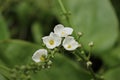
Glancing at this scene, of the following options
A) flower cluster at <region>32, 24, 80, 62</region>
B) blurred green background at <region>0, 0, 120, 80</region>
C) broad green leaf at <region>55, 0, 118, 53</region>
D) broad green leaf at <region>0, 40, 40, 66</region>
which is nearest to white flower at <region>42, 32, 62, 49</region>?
flower cluster at <region>32, 24, 80, 62</region>

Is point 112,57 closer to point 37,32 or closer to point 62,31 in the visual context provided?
point 37,32

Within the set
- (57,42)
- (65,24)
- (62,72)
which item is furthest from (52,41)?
(65,24)

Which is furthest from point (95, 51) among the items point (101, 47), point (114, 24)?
point (114, 24)

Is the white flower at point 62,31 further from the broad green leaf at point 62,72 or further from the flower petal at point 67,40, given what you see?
the broad green leaf at point 62,72

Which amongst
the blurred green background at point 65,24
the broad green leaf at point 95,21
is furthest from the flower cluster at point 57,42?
the broad green leaf at point 95,21

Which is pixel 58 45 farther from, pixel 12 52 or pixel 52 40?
pixel 12 52

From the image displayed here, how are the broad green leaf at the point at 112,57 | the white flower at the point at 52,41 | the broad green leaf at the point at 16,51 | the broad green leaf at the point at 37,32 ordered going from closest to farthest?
1. the white flower at the point at 52,41
2. the broad green leaf at the point at 16,51
3. the broad green leaf at the point at 112,57
4. the broad green leaf at the point at 37,32

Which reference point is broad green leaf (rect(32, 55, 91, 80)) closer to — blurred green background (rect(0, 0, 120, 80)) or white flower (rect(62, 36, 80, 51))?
blurred green background (rect(0, 0, 120, 80))
